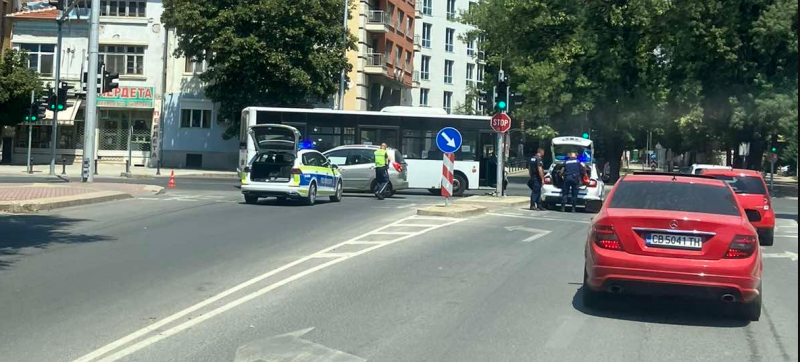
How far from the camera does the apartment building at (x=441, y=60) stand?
74625 mm

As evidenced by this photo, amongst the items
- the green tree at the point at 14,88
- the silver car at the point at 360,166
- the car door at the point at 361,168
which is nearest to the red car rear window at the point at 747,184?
the silver car at the point at 360,166

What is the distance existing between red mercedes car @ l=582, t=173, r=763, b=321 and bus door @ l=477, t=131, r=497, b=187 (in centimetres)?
2080

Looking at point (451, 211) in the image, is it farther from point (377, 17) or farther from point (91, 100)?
point (377, 17)

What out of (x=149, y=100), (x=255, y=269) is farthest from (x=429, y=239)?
(x=149, y=100)

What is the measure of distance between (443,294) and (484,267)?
2.29 m

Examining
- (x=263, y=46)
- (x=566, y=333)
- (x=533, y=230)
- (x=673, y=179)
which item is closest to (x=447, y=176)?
(x=533, y=230)

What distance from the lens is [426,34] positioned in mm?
75438

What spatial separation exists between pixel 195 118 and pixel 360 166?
2443 cm

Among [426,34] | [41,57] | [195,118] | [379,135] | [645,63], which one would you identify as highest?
[426,34]

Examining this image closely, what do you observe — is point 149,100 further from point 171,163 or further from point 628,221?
point 628,221

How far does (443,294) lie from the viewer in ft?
32.3

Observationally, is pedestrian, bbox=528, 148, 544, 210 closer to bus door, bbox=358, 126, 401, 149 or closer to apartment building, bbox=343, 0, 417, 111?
bus door, bbox=358, 126, 401, 149

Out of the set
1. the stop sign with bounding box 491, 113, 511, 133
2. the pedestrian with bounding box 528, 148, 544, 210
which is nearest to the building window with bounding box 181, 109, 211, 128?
the stop sign with bounding box 491, 113, 511, 133

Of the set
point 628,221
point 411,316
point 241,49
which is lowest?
point 411,316
